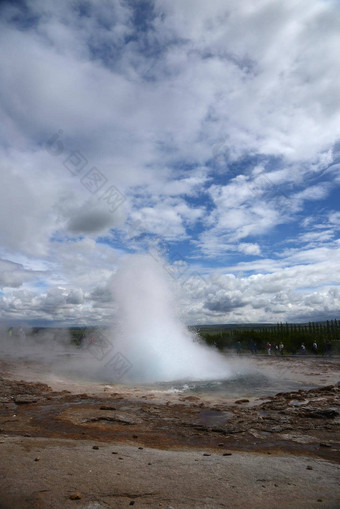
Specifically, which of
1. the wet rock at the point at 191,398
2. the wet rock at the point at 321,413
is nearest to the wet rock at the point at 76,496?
the wet rock at the point at 321,413

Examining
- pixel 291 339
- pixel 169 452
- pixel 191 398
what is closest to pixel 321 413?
pixel 191 398

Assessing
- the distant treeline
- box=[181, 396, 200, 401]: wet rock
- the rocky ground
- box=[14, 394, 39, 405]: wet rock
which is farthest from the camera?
the distant treeline

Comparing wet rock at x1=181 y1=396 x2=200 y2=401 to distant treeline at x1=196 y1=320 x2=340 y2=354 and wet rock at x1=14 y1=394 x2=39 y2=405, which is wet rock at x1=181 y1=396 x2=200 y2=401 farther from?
distant treeline at x1=196 y1=320 x2=340 y2=354

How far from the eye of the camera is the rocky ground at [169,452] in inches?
143

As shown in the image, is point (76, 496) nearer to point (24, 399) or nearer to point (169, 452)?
point (169, 452)

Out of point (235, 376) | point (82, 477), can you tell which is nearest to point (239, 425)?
point (82, 477)

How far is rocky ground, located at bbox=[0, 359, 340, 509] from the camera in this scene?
363cm

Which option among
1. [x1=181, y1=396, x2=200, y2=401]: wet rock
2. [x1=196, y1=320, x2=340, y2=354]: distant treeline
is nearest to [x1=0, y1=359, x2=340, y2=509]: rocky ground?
[x1=181, y1=396, x2=200, y2=401]: wet rock

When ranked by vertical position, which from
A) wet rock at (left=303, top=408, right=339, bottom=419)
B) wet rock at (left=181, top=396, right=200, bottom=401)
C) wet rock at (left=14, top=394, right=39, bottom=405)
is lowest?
wet rock at (left=181, top=396, right=200, bottom=401)

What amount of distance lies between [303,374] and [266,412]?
8.62 meters

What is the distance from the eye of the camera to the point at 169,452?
5332mm

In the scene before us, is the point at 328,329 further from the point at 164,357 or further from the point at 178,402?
the point at 178,402

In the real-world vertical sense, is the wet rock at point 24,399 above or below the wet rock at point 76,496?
below

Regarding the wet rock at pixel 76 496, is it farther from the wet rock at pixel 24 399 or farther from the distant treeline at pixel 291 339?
the distant treeline at pixel 291 339
